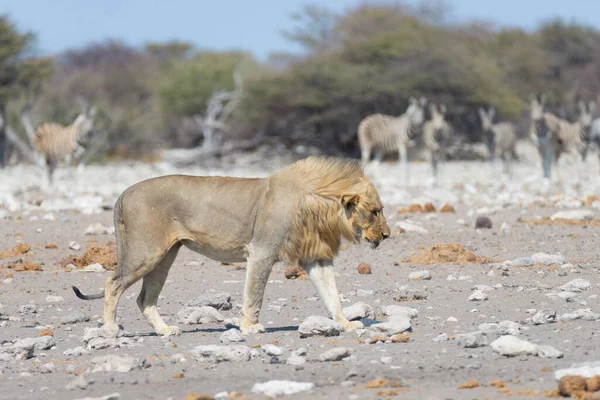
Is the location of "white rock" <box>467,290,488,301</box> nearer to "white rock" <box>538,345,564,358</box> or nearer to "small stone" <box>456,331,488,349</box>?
"small stone" <box>456,331,488,349</box>

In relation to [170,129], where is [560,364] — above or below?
above

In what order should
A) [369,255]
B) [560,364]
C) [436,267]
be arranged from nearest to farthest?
[560,364] → [436,267] → [369,255]

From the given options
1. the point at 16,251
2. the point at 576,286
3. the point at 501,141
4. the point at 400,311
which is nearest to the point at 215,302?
the point at 400,311

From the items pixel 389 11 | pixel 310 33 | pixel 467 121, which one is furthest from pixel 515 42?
pixel 467 121

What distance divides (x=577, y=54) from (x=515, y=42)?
319 centimetres

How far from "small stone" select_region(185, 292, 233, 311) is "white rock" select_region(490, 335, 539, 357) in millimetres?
3055

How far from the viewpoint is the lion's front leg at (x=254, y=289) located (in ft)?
24.6

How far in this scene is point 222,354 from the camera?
6586 mm

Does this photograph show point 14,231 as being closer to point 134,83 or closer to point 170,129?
point 170,129

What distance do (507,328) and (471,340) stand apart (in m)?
0.51

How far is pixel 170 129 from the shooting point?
154 ft

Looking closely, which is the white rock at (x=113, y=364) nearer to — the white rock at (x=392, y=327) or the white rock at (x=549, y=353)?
the white rock at (x=392, y=327)

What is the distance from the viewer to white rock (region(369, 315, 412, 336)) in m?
7.20

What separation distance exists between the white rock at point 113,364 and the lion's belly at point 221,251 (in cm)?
141
